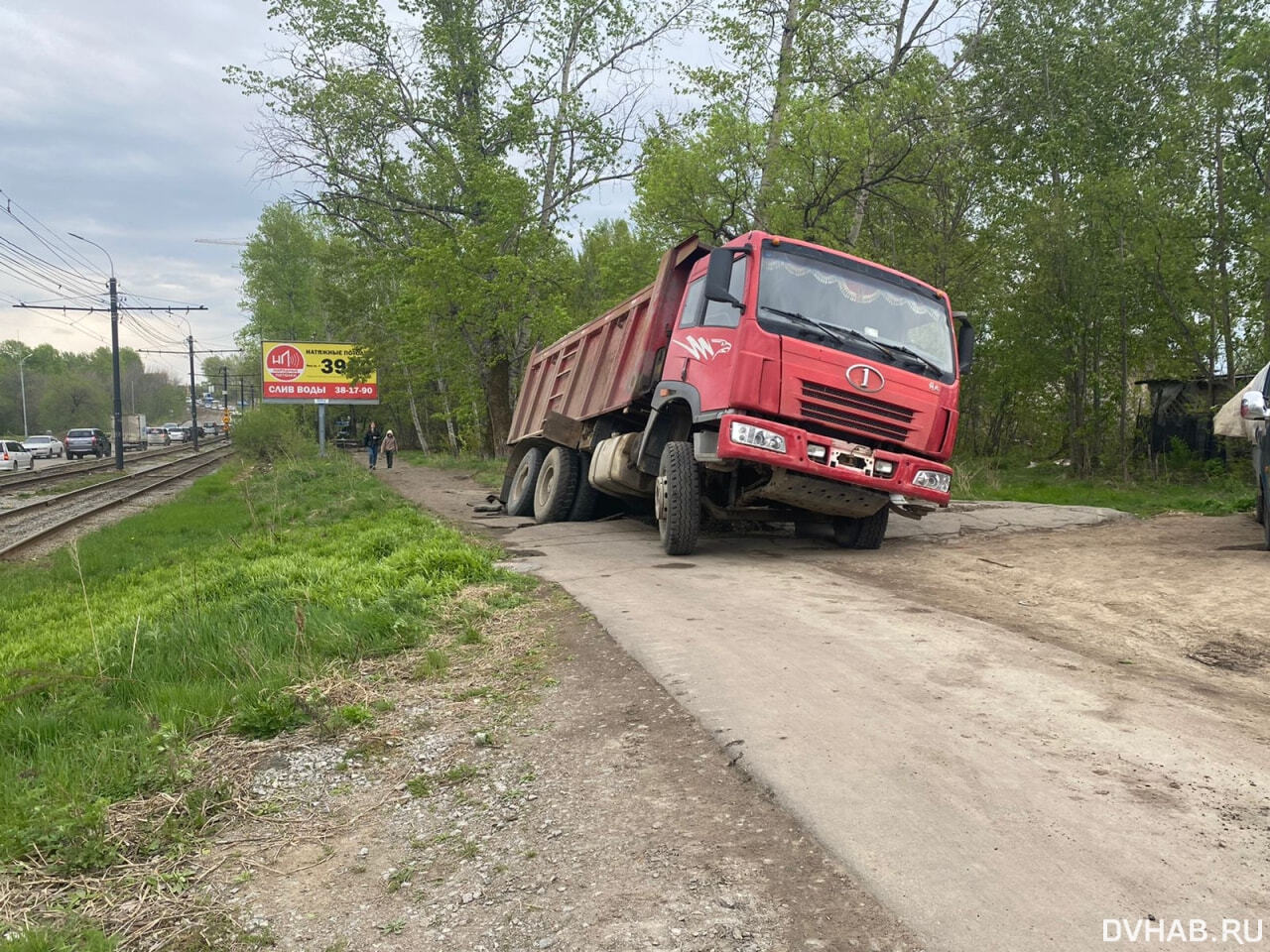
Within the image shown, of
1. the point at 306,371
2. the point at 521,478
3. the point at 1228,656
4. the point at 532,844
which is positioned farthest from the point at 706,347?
the point at 306,371

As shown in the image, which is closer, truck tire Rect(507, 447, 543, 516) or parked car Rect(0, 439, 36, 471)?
truck tire Rect(507, 447, 543, 516)

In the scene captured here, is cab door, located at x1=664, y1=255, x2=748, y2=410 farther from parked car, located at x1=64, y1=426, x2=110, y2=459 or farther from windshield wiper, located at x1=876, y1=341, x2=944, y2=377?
parked car, located at x1=64, y1=426, x2=110, y2=459

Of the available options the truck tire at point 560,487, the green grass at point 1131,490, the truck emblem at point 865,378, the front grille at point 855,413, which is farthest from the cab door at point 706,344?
the green grass at point 1131,490

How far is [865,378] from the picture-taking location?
751 centimetres

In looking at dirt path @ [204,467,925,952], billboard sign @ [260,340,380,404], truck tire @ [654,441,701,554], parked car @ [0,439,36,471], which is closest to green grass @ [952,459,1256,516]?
truck tire @ [654,441,701,554]

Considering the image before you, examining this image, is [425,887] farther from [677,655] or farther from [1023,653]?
[1023,653]

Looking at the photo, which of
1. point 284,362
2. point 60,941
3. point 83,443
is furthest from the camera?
point 83,443

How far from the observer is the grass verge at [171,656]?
314 centimetres

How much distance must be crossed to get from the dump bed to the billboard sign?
3129 centimetres

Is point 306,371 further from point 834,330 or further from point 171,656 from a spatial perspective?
point 171,656

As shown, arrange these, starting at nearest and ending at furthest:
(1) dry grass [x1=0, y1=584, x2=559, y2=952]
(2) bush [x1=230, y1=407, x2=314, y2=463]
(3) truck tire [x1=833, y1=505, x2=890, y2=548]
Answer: (1) dry grass [x1=0, y1=584, x2=559, y2=952] < (3) truck tire [x1=833, y1=505, x2=890, y2=548] < (2) bush [x1=230, y1=407, x2=314, y2=463]

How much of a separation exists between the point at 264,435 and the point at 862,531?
3453cm

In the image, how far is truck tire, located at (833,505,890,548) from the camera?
29.1 feet

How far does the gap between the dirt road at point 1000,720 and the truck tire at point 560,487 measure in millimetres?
4319
